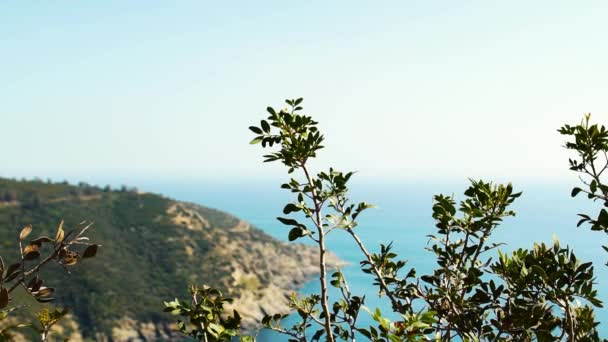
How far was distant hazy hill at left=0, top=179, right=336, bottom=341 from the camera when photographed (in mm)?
86312

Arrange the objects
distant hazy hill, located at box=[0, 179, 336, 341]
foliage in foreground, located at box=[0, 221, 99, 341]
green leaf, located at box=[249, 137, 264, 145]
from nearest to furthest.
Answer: foliage in foreground, located at box=[0, 221, 99, 341]
green leaf, located at box=[249, 137, 264, 145]
distant hazy hill, located at box=[0, 179, 336, 341]

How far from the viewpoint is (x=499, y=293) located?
402 cm

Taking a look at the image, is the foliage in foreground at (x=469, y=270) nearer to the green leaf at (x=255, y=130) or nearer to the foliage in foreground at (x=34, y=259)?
the green leaf at (x=255, y=130)

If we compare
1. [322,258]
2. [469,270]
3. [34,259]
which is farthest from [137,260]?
[34,259]

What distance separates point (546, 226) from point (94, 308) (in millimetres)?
172462

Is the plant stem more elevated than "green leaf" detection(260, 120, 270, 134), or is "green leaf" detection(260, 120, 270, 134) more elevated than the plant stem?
"green leaf" detection(260, 120, 270, 134)

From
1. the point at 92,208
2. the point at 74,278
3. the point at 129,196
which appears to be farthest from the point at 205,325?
the point at 129,196

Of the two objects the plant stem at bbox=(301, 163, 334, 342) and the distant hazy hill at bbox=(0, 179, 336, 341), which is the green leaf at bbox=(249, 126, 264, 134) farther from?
the distant hazy hill at bbox=(0, 179, 336, 341)

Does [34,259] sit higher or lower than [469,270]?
higher

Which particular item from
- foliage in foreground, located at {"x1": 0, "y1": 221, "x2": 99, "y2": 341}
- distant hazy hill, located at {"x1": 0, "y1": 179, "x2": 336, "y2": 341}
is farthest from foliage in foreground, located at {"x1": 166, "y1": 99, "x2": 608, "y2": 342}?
distant hazy hill, located at {"x1": 0, "y1": 179, "x2": 336, "y2": 341}

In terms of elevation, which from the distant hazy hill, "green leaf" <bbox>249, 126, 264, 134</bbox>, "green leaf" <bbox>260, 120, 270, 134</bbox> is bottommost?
the distant hazy hill

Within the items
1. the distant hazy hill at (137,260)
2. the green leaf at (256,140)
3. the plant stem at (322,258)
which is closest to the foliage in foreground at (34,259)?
the plant stem at (322,258)

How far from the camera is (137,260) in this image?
10156 centimetres

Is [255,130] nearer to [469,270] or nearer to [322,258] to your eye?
[322,258]
